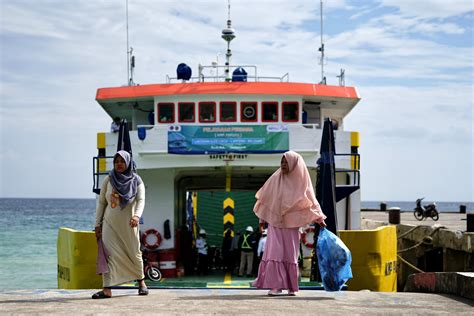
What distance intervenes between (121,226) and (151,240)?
7.53 metres

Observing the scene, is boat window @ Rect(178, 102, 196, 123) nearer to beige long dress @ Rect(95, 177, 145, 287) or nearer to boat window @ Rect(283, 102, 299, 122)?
boat window @ Rect(283, 102, 299, 122)

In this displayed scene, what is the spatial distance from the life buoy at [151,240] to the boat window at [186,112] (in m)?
2.32

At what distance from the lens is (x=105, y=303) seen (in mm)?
7289

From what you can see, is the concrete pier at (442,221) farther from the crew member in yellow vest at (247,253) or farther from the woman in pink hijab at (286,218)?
the woman in pink hijab at (286,218)

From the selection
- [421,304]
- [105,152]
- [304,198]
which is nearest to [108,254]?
[304,198]

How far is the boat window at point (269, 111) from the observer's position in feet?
51.7

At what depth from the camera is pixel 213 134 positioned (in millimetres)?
15117

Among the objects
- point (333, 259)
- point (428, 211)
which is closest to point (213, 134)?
point (333, 259)

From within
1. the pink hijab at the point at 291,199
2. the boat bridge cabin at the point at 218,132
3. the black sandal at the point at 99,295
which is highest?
the boat bridge cabin at the point at 218,132

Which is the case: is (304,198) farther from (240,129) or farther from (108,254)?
(240,129)

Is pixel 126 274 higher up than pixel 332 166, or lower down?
lower down

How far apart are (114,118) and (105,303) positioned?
Result: 1188 centimetres

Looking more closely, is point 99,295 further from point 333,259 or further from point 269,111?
point 269,111

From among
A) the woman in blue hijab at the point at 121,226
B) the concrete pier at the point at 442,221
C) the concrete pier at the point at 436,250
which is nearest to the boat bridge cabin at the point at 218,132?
the concrete pier at the point at 436,250
